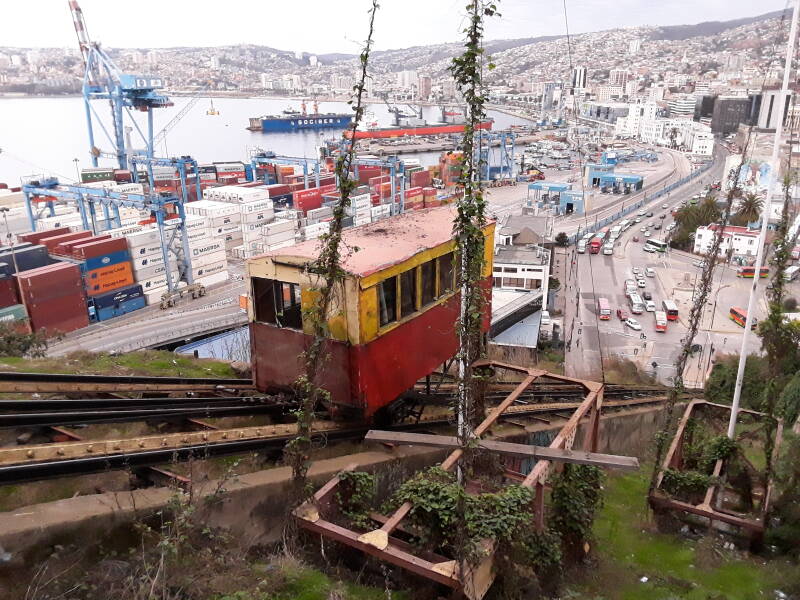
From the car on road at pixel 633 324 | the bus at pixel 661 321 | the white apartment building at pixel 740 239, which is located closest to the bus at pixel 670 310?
the bus at pixel 661 321

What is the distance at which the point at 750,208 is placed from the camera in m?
38.0

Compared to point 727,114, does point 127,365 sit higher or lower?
lower

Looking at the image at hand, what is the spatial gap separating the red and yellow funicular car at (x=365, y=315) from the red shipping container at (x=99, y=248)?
23.4 metres

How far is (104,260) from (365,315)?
25.7m

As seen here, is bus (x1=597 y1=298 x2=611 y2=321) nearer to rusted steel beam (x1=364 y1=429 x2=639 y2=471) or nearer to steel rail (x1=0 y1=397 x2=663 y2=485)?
steel rail (x1=0 y1=397 x2=663 y2=485)

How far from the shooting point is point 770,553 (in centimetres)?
550

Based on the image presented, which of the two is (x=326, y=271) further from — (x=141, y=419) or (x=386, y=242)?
(x=141, y=419)

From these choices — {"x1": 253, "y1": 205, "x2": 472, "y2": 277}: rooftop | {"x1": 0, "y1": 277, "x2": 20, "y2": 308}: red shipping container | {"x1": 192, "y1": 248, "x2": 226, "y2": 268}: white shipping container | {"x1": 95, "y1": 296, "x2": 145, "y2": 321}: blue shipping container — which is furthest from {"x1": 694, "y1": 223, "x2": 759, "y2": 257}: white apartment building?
{"x1": 0, "y1": 277, "x2": 20, "y2": 308}: red shipping container

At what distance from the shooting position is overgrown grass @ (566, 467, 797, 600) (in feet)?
15.0

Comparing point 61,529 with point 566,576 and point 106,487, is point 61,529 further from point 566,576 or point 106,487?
point 566,576

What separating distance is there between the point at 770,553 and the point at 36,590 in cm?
633

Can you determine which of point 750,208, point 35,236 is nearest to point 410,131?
point 750,208

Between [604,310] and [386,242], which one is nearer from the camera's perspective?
[386,242]

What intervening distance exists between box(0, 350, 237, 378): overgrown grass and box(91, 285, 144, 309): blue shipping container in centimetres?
1868
